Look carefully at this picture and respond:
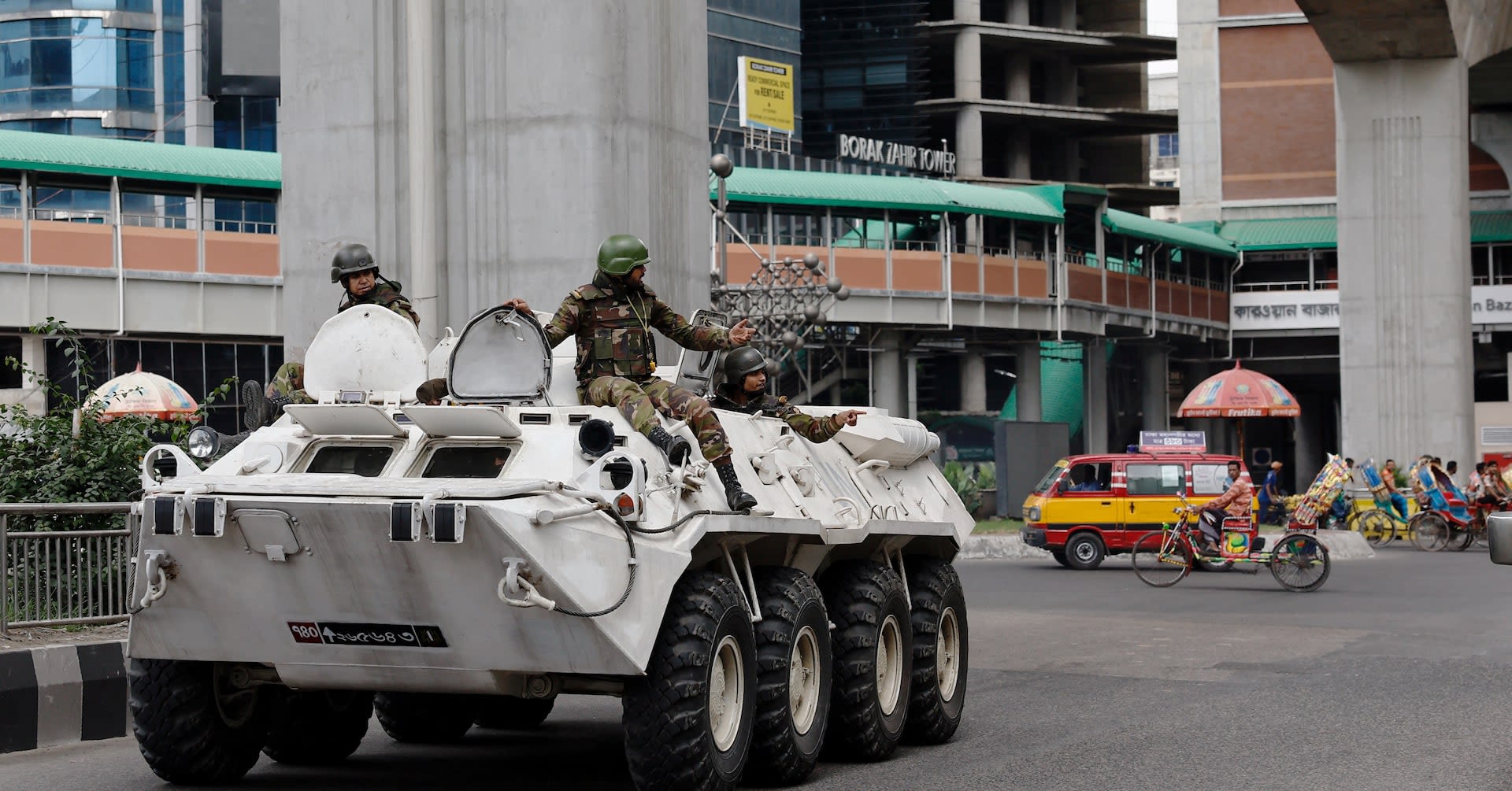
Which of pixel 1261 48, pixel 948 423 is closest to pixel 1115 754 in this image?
pixel 948 423

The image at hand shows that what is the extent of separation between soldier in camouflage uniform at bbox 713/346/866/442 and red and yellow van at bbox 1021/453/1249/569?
19.8 metres

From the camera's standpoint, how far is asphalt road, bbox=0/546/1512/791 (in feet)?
32.2

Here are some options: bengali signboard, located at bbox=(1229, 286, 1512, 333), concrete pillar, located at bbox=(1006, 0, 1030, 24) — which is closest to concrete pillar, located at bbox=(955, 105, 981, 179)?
concrete pillar, located at bbox=(1006, 0, 1030, 24)

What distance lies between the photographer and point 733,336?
10.1m

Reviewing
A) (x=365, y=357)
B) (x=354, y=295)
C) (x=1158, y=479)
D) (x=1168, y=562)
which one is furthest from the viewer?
(x=1158, y=479)

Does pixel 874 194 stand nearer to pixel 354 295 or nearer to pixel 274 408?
pixel 354 295

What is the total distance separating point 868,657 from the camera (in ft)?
34.0

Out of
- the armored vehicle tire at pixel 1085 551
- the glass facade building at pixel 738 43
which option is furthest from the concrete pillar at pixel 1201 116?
the armored vehicle tire at pixel 1085 551

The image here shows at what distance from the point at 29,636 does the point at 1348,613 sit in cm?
1418


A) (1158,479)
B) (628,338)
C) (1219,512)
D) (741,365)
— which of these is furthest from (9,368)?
(628,338)

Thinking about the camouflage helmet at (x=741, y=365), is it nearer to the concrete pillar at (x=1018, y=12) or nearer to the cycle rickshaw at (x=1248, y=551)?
the cycle rickshaw at (x=1248, y=551)

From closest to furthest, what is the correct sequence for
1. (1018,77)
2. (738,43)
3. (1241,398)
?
(1241,398), (738,43), (1018,77)

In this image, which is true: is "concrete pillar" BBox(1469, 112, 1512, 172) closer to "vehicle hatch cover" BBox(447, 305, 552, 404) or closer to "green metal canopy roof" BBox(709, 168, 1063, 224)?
"green metal canopy roof" BBox(709, 168, 1063, 224)

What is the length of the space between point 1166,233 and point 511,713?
52437 mm
